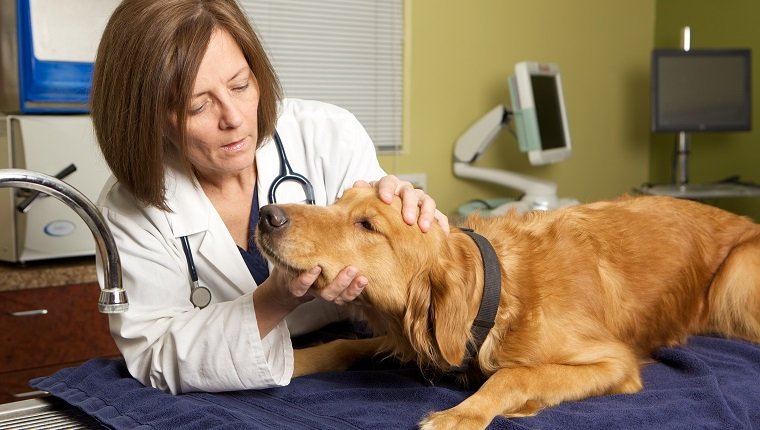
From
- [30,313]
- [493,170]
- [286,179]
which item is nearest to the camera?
[286,179]

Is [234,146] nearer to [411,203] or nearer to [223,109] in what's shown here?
[223,109]

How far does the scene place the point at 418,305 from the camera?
1.57 metres

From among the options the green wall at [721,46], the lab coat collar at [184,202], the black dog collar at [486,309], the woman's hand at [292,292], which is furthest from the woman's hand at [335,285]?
the green wall at [721,46]

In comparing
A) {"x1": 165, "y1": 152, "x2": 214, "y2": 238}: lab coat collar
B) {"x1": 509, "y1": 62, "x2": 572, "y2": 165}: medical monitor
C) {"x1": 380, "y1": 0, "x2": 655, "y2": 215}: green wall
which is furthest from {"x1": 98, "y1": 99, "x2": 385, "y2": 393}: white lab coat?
{"x1": 380, "y1": 0, "x2": 655, "y2": 215}: green wall

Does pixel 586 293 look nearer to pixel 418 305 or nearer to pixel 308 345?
pixel 418 305

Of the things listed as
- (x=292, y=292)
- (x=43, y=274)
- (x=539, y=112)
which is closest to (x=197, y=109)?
(x=292, y=292)

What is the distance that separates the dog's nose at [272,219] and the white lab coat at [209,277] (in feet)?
0.60

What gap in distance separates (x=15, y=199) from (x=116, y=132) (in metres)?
1.20

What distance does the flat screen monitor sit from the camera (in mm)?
4480

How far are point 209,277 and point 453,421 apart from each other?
63cm

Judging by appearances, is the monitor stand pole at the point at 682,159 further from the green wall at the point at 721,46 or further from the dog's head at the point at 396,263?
the dog's head at the point at 396,263

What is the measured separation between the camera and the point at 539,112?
414 centimetres

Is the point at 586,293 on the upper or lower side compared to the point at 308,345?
upper

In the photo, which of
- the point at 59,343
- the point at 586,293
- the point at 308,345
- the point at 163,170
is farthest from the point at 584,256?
the point at 59,343
